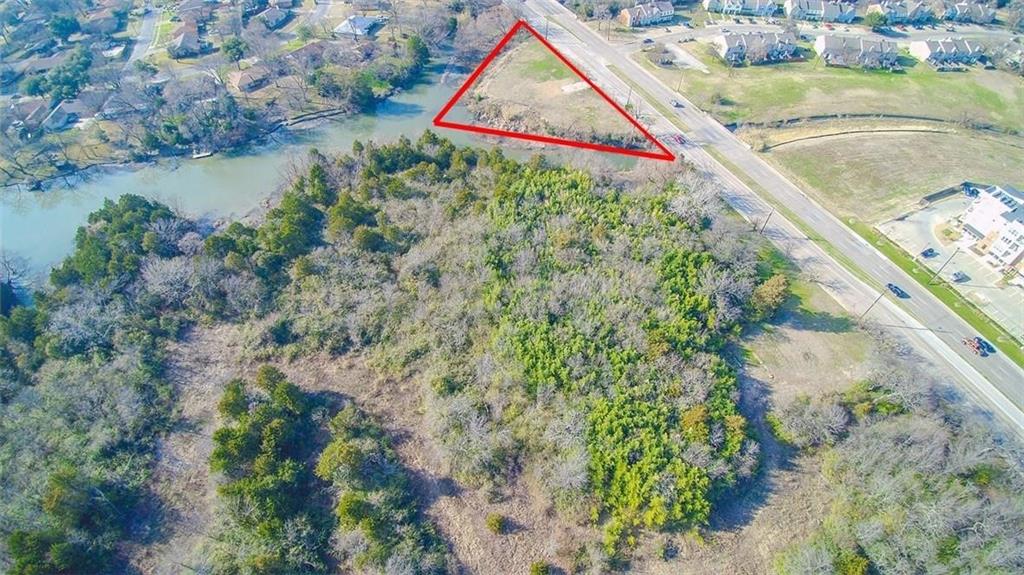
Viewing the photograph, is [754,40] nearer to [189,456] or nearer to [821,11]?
[821,11]

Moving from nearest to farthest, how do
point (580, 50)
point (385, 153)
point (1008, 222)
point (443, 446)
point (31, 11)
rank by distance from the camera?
point (443, 446) < point (1008, 222) < point (385, 153) < point (580, 50) < point (31, 11)

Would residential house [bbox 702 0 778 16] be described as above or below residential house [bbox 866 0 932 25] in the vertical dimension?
above

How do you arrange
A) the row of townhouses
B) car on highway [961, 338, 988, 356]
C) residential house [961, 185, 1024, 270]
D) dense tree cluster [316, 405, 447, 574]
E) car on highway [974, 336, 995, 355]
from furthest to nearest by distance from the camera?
the row of townhouses < residential house [961, 185, 1024, 270] < car on highway [974, 336, 995, 355] < car on highway [961, 338, 988, 356] < dense tree cluster [316, 405, 447, 574]

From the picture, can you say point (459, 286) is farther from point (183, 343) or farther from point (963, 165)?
point (963, 165)

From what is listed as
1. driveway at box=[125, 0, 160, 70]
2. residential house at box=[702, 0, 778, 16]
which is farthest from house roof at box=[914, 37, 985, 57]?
driveway at box=[125, 0, 160, 70]

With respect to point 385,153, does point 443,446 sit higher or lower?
lower

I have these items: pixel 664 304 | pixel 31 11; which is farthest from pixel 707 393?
pixel 31 11

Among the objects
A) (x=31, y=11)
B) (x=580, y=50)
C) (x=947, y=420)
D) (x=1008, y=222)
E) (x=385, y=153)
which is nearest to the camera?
(x=947, y=420)

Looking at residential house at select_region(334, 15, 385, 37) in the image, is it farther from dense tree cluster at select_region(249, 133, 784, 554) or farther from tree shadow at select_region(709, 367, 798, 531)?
tree shadow at select_region(709, 367, 798, 531)
